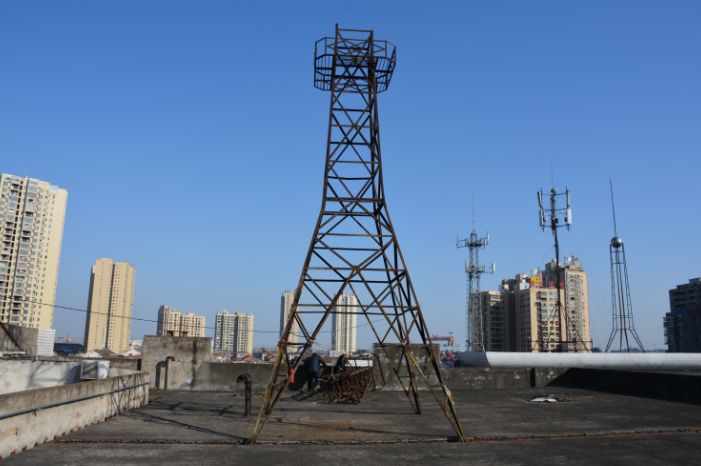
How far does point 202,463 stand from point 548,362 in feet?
88.8

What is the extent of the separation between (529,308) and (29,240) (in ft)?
325

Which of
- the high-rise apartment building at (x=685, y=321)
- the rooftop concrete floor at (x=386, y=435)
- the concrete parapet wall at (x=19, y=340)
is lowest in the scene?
the rooftop concrete floor at (x=386, y=435)

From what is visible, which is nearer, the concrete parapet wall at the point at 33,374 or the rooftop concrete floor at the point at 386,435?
the rooftop concrete floor at the point at 386,435

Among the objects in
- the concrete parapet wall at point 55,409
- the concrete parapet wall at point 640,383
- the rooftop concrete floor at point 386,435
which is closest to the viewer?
the concrete parapet wall at point 55,409

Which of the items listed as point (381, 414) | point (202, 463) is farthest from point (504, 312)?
point (202, 463)

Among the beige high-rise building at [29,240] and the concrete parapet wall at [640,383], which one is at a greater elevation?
the beige high-rise building at [29,240]

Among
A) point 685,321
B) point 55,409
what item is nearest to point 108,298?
point 685,321

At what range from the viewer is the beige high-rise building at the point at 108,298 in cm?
14788

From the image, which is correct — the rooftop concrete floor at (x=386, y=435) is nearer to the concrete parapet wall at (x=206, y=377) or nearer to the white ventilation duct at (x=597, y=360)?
the concrete parapet wall at (x=206, y=377)

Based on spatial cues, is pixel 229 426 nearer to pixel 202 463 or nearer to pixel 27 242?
pixel 202 463

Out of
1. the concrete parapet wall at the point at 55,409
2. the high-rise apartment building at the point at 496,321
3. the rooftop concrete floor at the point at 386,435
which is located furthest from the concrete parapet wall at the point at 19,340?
the high-rise apartment building at the point at 496,321

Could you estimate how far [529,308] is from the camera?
373ft

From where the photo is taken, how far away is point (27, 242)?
3637 inches

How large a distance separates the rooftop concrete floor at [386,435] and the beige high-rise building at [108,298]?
141m
